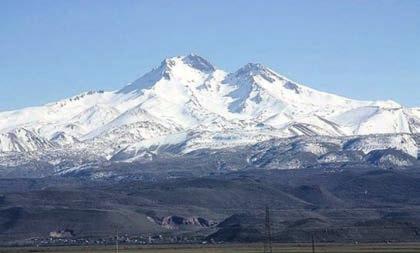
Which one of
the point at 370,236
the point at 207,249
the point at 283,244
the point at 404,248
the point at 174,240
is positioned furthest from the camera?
the point at 174,240

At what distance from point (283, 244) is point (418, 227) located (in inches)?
1087

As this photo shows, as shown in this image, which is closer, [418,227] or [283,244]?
[283,244]

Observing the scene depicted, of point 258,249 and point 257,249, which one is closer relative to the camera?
point 258,249

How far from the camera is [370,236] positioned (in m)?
179

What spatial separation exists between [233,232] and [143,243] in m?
14.4

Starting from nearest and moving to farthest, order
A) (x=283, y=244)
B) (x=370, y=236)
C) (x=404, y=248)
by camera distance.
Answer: (x=404, y=248)
(x=283, y=244)
(x=370, y=236)

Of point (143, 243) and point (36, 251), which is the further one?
point (143, 243)

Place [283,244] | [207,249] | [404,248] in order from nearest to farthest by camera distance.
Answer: [404,248]
[207,249]
[283,244]

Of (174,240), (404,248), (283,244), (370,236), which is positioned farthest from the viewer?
(174,240)

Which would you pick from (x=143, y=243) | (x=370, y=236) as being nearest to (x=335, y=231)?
(x=370, y=236)

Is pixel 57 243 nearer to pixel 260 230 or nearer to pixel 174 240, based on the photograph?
pixel 174 240

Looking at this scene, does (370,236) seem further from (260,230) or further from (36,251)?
(36,251)

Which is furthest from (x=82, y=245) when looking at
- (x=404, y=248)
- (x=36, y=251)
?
(x=404, y=248)

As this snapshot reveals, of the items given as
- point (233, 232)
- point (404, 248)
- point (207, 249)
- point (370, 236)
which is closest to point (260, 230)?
point (233, 232)
